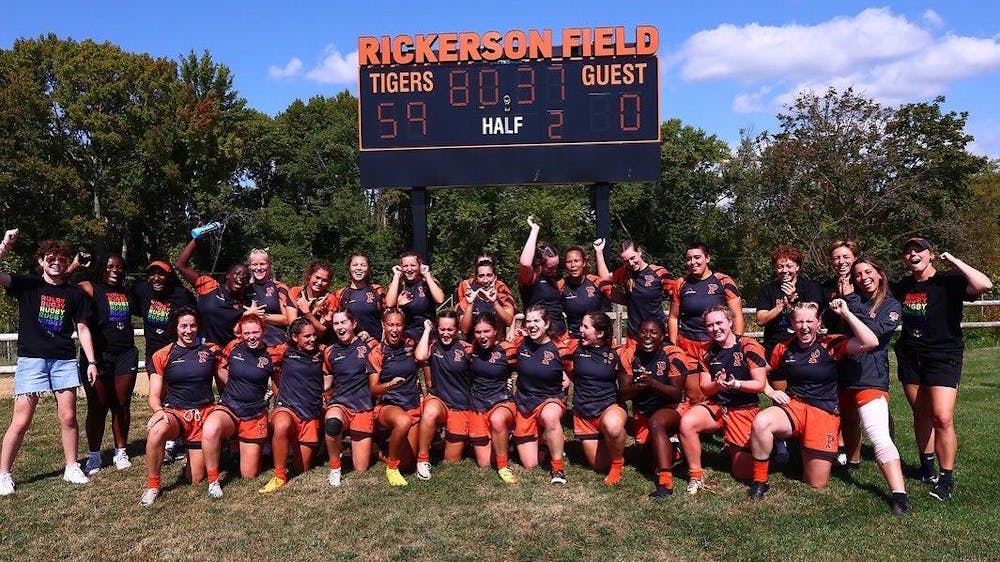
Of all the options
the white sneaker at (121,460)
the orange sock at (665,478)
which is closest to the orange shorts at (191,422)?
the white sneaker at (121,460)

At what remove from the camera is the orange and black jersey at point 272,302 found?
6.08m

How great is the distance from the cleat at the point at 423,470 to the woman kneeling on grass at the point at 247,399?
3.93 feet

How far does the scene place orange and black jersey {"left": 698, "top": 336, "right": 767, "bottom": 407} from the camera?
5.25 metres

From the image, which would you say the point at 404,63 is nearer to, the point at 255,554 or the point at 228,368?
the point at 228,368

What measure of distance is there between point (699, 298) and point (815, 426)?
1.32 m

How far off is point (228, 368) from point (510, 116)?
17.3ft

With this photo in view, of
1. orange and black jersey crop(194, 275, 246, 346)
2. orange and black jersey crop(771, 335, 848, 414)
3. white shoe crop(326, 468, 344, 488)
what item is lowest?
white shoe crop(326, 468, 344, 488)

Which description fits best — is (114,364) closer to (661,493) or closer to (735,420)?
(661,493)

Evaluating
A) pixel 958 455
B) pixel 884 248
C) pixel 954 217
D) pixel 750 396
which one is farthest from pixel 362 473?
pixel 954 217

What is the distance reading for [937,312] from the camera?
16.5 ft

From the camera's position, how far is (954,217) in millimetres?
21766

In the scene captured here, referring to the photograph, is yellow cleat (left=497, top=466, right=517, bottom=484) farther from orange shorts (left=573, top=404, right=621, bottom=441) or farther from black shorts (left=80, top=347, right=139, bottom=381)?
black shorts (left=80, top=347, right=139, bottom=381)

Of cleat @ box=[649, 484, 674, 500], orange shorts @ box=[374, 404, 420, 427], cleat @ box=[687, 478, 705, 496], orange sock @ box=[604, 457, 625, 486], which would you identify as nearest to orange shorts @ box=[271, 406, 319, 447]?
orange shorts @ box=[374, 404, 420, 427]

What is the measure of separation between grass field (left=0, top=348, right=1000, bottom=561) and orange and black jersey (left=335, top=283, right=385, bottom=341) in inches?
46.7
